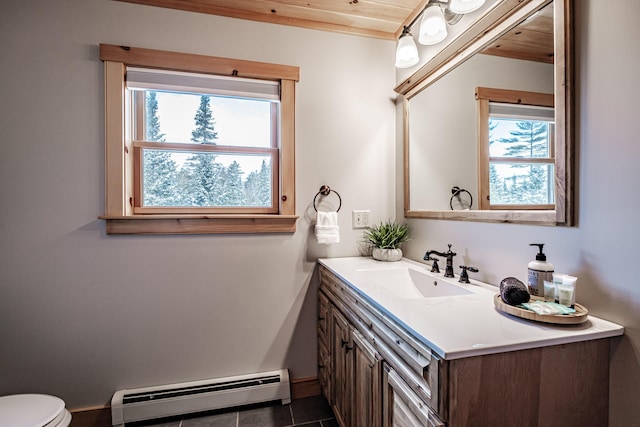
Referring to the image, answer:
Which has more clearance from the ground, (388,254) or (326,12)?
(326,12)

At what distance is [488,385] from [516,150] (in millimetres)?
852

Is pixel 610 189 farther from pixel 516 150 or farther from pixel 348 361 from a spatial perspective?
pixel 348 361

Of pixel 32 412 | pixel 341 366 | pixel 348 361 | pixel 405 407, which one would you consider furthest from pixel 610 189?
pixel 32 412

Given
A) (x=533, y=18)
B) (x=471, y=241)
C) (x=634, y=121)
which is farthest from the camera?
(x=471, y=241)

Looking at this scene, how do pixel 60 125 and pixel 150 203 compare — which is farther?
pixel 150 203

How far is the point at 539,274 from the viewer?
3.10 feet

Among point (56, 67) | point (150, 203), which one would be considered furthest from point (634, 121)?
point (56, 67)

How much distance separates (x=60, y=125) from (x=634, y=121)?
7.65 ft

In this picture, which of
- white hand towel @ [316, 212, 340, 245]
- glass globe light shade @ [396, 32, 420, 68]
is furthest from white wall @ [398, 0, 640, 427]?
white hand towel @ [316, 212, 340, 245]

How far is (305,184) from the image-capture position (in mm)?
1879

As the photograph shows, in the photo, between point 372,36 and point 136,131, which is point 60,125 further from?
point 372,36

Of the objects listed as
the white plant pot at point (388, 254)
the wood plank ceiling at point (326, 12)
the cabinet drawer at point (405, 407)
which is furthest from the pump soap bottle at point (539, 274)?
the wood plank ceiling at point (326, 12)

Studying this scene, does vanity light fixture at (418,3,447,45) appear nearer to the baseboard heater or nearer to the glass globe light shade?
the glass globe light shade

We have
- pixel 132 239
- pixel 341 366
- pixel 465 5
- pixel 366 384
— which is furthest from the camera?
pixel 132 239
